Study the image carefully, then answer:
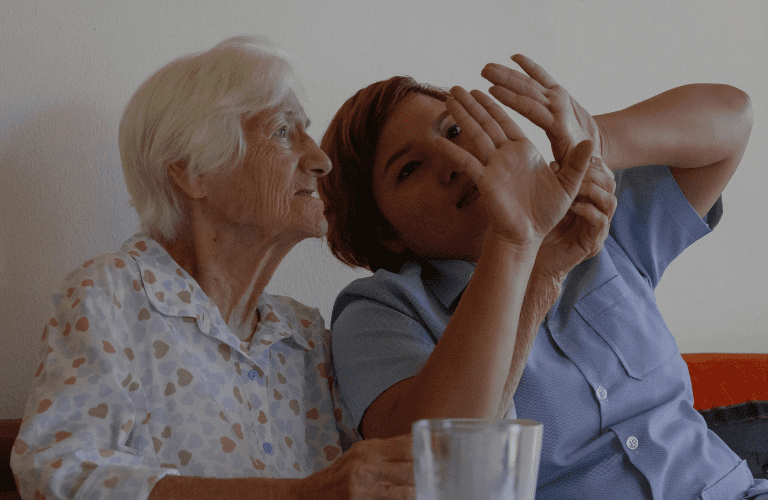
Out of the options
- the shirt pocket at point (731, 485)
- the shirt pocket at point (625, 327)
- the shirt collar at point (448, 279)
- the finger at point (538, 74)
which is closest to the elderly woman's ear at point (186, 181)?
the shirt collar at point (448, 279)

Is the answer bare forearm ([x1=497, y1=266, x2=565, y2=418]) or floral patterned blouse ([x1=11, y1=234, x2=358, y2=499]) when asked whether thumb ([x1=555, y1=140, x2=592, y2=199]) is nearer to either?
bare forearm ([x1=497, y1=266, x2=565, y2=418])

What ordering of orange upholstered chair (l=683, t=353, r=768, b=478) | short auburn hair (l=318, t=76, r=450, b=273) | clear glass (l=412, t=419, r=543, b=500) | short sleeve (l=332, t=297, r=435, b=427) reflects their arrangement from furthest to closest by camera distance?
orange upholstered chair (l=683, t=353, r=768, b=478) < short auburn hair (l=318, t=76, r=450, b=273) < short sleeve (l=332, t=297, r=435, b=427) < clear glass (l=412, t=419, r=543, b=500)

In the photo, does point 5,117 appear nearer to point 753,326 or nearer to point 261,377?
point 261,377

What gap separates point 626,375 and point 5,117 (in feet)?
3.77

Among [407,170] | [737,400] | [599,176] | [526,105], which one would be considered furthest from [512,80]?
[737,400]

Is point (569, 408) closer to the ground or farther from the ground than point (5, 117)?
closer to the ground

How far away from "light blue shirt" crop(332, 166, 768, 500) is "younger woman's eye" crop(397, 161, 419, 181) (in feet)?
0.53

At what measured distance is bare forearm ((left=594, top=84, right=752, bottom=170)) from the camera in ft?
4.02

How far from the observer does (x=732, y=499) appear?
1147 mm

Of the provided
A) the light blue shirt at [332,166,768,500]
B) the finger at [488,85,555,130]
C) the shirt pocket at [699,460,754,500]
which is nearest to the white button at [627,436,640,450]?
the light blue shirt at [332,166,768,500]

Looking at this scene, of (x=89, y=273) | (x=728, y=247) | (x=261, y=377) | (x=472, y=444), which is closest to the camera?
(x=472, y=444)

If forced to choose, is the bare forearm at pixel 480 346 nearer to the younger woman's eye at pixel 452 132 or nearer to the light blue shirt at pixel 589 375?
the light blue shirt at pixel 589 375

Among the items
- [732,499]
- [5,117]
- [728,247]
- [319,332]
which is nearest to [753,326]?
[728,247]

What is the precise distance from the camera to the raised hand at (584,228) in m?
Answer: 1.01
